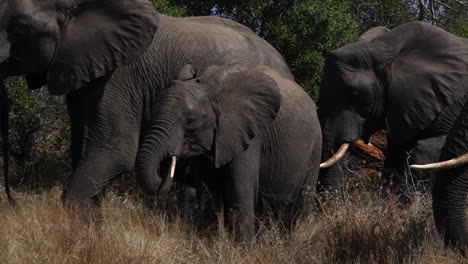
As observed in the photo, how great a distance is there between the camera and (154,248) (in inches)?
235

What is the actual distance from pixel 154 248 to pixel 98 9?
2.43 meters

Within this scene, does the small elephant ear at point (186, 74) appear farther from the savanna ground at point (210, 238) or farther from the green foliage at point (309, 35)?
the green foliage at point (309, 35)

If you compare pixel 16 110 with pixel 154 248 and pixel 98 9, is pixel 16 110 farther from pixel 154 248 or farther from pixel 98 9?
pixel 154 248

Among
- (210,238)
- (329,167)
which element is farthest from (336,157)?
(210,238)

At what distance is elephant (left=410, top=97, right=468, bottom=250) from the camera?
4.96 m

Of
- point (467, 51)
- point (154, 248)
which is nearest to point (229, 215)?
point (154, 248)

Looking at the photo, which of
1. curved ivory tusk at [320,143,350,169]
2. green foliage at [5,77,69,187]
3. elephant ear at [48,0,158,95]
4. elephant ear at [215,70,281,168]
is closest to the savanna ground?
elephant ear at [215,70,281,168]

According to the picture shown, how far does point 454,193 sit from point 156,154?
2.00 m

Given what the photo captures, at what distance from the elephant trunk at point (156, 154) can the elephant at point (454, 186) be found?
180 cm

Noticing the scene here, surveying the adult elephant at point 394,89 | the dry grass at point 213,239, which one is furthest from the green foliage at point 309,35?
the dry grass at point 213,239

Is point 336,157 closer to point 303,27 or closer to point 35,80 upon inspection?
point 303,27

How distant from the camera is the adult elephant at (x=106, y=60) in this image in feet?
Answer: 23.5

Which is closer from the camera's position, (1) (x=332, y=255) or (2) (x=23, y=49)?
(1) (x=332, y=255)

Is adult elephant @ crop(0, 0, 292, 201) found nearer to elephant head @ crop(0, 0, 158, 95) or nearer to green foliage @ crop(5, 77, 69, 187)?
elephant head @ crop(0, 0, 158, 95)
